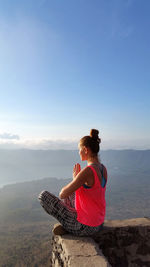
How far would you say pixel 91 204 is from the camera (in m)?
3.01

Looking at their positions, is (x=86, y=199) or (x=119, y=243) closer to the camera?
(x=86, y=199)

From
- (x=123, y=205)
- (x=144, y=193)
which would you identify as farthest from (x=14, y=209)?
(x=144, y=193)

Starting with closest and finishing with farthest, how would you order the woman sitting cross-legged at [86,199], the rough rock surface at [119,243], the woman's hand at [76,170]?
1. the woman sitting cross-legged at [86,199]
2. the rough rock surface at [119,243]
3. the woman's hand at [76,170]

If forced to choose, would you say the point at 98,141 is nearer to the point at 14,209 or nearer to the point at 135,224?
the point at 135,224

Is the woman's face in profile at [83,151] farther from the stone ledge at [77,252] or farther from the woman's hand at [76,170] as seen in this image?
the stone ledge at [77,252]

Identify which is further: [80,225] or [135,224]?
[135,224]

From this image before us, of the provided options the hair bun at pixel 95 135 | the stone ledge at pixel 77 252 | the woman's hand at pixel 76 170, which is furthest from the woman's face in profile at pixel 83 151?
the stone ledge at pixel 77 252

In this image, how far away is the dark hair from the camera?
313cm

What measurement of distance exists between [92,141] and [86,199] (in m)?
0.83

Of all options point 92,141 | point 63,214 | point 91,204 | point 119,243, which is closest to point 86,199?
point 91,204

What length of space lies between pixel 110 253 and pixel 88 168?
174 centimetres

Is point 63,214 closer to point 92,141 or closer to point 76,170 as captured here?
point 76,170

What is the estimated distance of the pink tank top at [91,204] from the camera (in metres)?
2.97

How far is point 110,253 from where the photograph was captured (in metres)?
3.58
